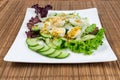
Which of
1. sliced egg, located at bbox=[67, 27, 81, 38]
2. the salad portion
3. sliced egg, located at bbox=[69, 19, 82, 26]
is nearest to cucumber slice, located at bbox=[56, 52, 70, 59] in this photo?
the salad portion

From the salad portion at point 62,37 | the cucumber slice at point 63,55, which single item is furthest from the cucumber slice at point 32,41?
the cucumber slice at point 63,55

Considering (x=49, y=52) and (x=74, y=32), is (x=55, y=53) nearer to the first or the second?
(x=49, y=52)

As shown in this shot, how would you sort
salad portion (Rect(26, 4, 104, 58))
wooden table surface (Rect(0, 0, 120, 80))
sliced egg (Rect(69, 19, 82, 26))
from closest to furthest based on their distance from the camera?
wooden table surface (Rect(0, 0, 120, 80)), salad portion (Rect(26, 4, 104, 58)), sliced egg (Rect(69, 19, 82, 26))

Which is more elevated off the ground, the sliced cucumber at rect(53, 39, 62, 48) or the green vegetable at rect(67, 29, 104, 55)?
the sliced cucumber at rect(53, 39, 62, 48)

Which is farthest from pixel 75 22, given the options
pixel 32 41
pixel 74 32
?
pixel 32 41

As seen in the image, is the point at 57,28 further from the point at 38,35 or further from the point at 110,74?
the point at 110,74

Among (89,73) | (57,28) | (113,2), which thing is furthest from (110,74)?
(113,2)

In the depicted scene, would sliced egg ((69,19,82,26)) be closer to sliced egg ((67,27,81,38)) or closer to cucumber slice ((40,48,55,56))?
sliced egg ((67,27,81,38))
